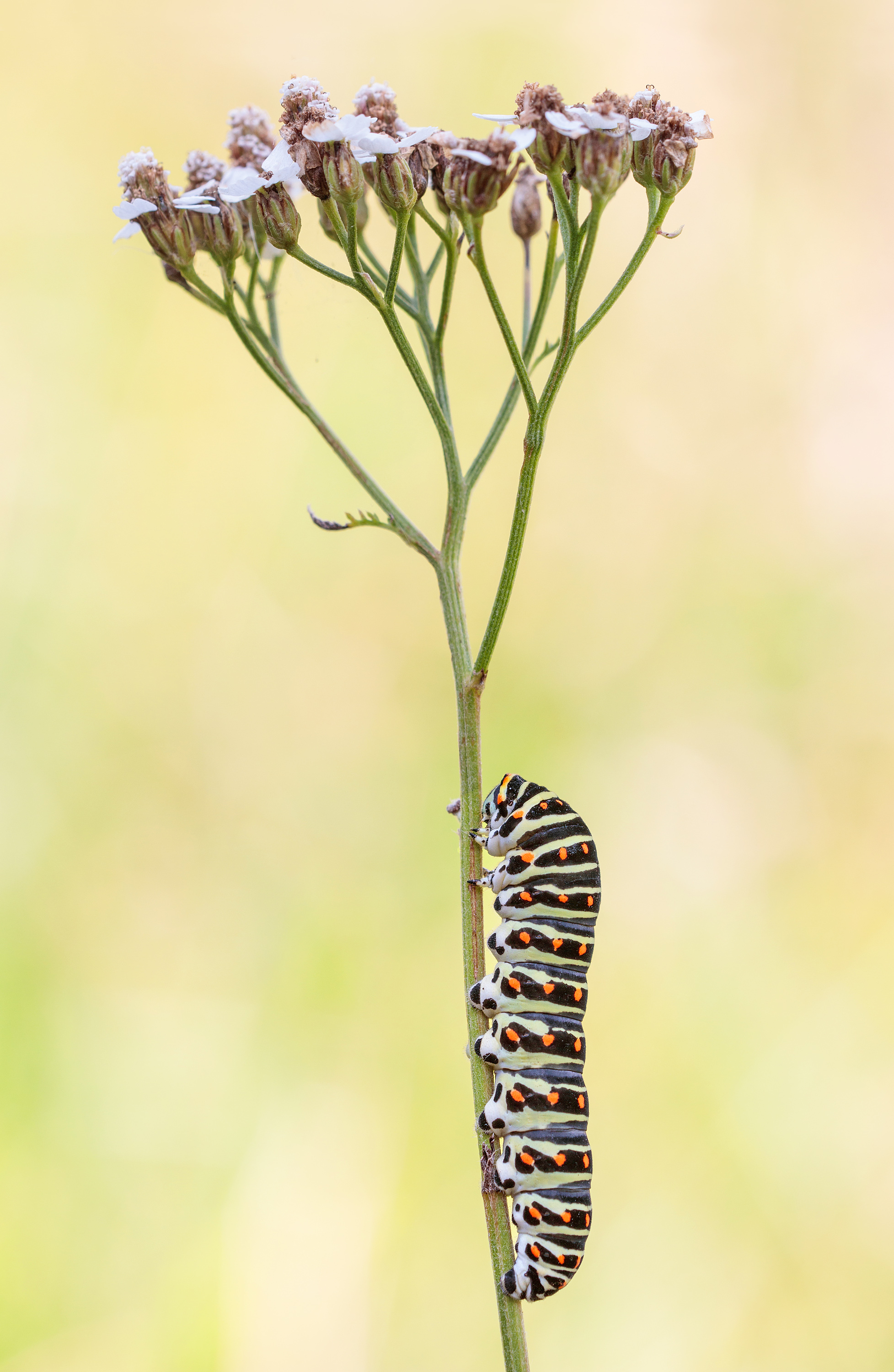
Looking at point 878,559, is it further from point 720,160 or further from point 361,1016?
point 361,1016

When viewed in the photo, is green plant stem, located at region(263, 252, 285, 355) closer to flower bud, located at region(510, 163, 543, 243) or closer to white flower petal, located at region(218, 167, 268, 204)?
white flower petal, located at region(218, 167, 268, 204)

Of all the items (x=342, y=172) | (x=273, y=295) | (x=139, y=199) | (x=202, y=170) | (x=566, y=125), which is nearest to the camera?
(x=566, y=125)

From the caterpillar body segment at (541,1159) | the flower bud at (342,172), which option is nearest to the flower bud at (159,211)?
the flower bud at (342,172)

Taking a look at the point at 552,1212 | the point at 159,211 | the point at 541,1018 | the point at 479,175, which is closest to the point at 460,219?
the point at 479,175

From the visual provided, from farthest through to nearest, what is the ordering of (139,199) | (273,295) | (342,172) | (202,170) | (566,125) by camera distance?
(273,295)
(202,170)
(139,199)
(342,172)
(566,125)

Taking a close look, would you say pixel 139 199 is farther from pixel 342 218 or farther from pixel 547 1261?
pixel 547 1261

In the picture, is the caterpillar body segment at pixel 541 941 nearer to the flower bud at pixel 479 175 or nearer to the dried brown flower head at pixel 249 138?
the flower bud at pixel 479 175
